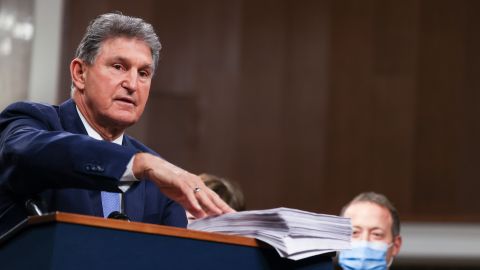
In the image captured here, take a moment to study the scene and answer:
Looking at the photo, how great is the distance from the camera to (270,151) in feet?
17.4

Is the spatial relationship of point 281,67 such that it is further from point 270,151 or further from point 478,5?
point 478,5

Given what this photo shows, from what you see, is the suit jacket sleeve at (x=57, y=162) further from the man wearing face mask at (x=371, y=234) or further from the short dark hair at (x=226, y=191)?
the man wearing face mask at (x=371, y=234)

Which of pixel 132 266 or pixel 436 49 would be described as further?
pixel 436 49

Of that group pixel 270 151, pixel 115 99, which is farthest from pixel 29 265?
pixel 270 151

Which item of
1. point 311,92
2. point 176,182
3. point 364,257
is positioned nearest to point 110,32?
point 176,182

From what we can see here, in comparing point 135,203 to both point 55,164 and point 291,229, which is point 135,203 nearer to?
point 55,164

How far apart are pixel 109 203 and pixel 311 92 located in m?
3.51

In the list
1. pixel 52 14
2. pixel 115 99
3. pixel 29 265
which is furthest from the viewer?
pixel 52 14

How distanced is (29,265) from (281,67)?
3.99 m

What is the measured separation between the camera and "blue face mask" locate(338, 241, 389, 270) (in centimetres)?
330

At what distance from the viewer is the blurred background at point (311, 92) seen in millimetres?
5270

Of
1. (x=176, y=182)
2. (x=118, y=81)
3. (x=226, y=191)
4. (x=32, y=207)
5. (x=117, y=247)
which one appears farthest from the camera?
(x=226, y=191)

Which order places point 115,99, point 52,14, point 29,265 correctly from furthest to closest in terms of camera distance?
point 52,14, point 115,99, point 29,265

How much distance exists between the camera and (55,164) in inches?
65.4
